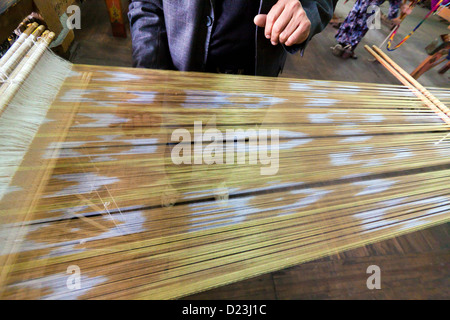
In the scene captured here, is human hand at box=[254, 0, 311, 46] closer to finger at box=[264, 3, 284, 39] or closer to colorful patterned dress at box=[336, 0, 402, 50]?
finger at box=[264, 3, 284, 39]

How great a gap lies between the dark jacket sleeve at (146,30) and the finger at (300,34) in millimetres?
520

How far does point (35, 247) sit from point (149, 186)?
0.86ft

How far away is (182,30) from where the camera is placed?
0.86 m

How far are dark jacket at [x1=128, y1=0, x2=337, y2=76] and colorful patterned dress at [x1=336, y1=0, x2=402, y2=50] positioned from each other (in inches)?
100

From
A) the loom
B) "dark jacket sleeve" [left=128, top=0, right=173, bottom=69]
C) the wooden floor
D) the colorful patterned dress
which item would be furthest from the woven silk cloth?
the colorful patterned dress

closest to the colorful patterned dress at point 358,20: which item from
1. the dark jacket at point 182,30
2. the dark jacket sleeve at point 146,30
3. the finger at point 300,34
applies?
the dark jacket at point 182,30

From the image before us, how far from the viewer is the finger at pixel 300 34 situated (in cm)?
75

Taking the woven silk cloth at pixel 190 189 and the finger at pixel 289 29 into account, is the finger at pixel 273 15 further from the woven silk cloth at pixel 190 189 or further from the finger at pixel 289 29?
the woven silk cloth at pixel 190 189

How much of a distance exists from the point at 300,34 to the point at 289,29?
42 mm

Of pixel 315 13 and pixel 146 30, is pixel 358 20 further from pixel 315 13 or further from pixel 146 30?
pixel 146 30

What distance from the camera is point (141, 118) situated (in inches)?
27.1

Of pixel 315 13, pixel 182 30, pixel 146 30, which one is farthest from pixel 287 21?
pixel 146 30

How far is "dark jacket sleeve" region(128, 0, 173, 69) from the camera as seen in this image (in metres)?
0.86
